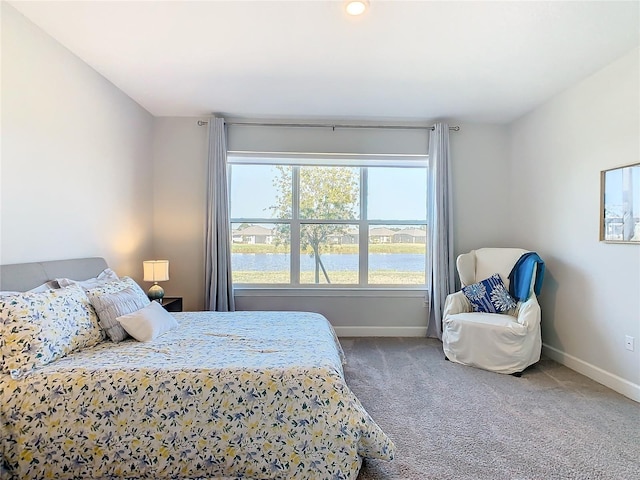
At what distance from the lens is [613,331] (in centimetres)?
288

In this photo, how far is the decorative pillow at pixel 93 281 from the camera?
2.34 m

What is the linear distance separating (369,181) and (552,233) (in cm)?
205

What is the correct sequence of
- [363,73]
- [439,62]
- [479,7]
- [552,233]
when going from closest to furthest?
[479,7]
[439,62]
[363,73]
[552,233]

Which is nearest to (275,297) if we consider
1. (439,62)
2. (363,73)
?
(363,73)

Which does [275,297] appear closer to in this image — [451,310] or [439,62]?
[451,310]

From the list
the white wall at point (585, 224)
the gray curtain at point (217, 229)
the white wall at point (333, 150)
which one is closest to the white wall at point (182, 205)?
the white wall at point (333, 150)

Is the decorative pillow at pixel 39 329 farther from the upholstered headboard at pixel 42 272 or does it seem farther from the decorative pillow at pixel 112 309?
the upholstered headboard at pixel 42 272

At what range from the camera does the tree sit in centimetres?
447

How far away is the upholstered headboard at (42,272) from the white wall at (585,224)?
414 centimetres

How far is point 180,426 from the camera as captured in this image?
1.66 m

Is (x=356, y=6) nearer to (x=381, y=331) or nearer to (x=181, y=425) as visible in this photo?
(x=181, y=425)

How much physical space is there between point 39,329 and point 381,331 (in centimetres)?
341

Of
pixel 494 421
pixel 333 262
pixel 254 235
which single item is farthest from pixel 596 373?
pixel 254 235

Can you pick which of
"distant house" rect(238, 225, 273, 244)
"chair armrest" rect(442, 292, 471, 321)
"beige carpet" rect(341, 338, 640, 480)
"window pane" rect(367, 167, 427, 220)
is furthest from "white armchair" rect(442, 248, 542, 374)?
"distant house" rect(238, 225, 273, 244)
